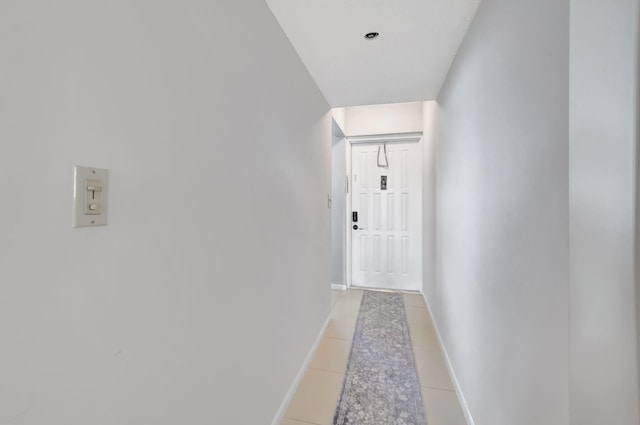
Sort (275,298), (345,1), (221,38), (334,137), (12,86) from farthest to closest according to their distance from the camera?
(334,137) < (275,298) < (345,1) < (221,38) < (12,86)

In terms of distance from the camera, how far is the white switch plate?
1.92 ft

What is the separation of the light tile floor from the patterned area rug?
56 millimetres

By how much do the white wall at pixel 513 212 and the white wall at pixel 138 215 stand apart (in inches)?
41.9

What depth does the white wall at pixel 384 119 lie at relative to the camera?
377 cm

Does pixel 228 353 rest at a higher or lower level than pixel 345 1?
lower

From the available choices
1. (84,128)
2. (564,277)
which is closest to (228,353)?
(84,128)

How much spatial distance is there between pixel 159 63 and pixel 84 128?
0.30 metres

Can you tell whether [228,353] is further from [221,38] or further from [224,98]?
[221,38]

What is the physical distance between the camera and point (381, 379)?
2.04m

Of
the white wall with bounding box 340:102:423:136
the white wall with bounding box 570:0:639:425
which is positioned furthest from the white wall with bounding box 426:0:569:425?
the white wall with bounding box 340:102:423:136

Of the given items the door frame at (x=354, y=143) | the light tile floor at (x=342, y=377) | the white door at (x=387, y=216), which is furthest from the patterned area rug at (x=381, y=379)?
the door frame at (x=354, y=143)

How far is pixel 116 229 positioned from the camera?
67 centimetres

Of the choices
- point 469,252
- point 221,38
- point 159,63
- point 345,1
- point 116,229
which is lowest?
point 469,252

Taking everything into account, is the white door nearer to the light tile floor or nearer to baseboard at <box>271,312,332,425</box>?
the light tile floor
